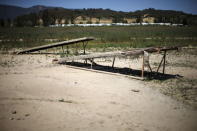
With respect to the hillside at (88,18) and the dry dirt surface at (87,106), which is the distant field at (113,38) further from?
the hillside at (88,18)

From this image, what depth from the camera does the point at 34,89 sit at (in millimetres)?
8305

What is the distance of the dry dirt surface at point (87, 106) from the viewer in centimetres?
547

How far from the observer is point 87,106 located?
21.9 ft

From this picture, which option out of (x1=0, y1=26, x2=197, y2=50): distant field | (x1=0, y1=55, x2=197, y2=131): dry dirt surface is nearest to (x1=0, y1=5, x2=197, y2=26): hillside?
(x1=0, y1=26, x2=197, y2=50): distant field

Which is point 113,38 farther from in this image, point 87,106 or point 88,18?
point 88,18

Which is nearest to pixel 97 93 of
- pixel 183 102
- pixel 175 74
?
pixel 183 102

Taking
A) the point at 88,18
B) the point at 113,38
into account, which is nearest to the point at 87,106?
the point at 113,38

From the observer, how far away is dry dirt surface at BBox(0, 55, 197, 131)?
5.47 metres

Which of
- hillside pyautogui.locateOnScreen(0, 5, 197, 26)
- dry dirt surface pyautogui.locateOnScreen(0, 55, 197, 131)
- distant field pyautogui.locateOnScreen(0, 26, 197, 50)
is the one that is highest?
hillside pyautogui.locateOnScreen(0, 5, 197, 26)

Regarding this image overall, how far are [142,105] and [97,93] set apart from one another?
1.90m

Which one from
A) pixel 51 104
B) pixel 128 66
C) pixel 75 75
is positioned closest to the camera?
pixel 51 104

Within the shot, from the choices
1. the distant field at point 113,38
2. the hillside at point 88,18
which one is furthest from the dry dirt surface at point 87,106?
the hillside at point 88,18

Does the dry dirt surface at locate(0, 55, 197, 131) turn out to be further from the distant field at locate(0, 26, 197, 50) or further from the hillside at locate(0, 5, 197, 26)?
the hillside at locate(0, 5, 197, 26)

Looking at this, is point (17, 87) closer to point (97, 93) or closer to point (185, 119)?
point (97, 93)
